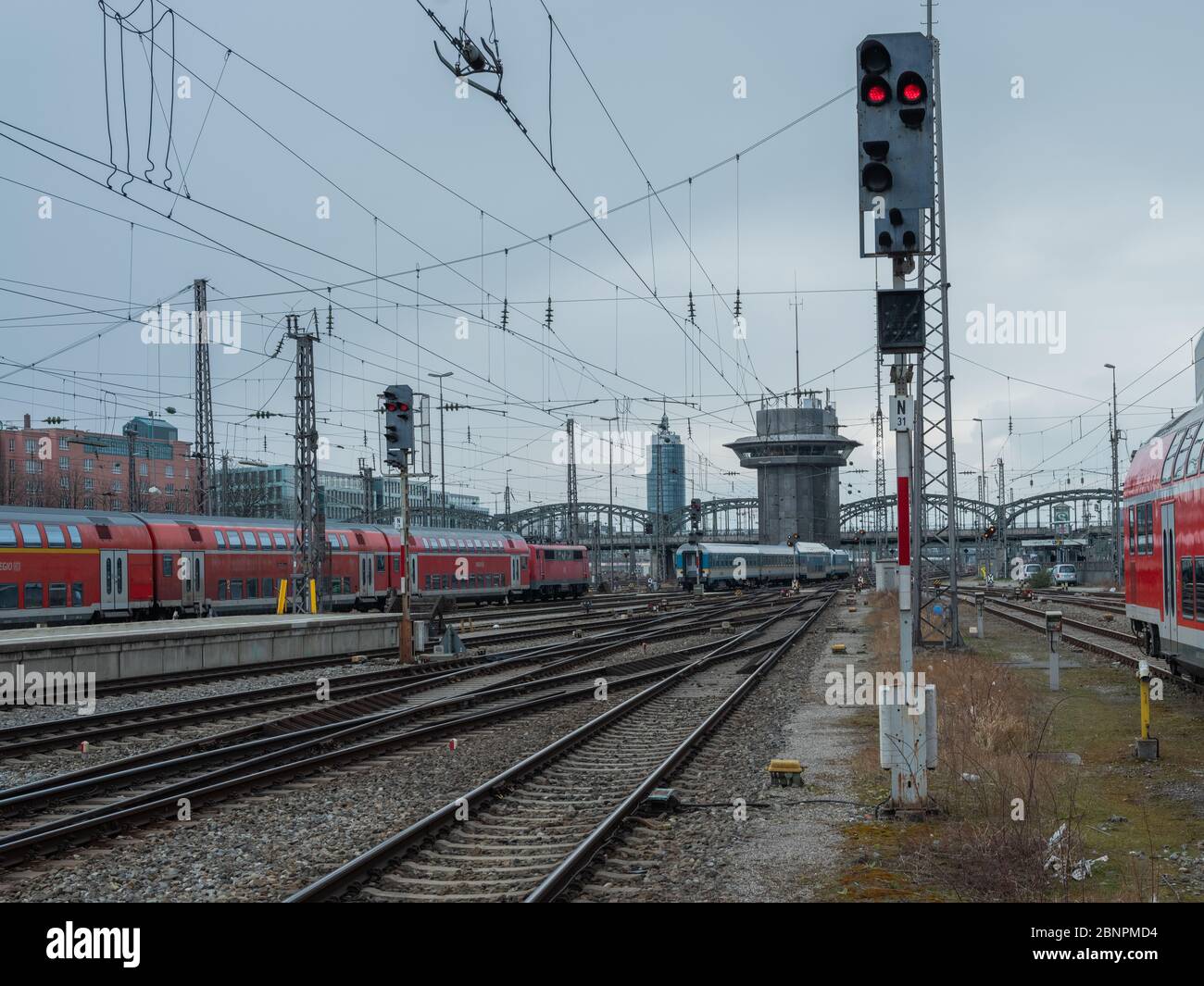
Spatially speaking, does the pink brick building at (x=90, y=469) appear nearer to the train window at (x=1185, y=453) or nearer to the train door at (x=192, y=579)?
the train door at (x=192, y=579)

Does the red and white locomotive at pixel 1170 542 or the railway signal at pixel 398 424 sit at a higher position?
the railway signal at pixel 398 424

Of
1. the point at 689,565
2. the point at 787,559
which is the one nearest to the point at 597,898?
the point at 689,565

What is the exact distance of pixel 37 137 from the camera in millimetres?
16219

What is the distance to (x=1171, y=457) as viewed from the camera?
1667cm

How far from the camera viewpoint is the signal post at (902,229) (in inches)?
372

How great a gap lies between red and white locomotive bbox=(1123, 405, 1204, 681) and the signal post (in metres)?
6.83

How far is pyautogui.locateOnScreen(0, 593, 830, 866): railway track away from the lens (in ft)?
33.2

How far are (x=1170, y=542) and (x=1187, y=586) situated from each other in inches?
43.4

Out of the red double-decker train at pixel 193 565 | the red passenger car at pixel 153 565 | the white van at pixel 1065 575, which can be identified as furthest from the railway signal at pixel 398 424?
the white van at pixel 1065 575

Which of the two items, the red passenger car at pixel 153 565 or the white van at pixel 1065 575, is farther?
the white van at pixel 1065 575

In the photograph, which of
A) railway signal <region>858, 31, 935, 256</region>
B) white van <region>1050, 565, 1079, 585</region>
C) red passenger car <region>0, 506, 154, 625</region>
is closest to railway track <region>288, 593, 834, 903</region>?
railway signal <region>858, 31, 935, 256</region>

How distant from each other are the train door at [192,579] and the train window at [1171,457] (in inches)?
1174

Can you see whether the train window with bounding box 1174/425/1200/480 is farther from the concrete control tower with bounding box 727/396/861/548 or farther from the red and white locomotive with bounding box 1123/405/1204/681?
the concrete control tower with bounding box 727/396/861/548

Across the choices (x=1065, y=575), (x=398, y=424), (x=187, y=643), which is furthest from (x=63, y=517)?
(x=1065, y=575)
